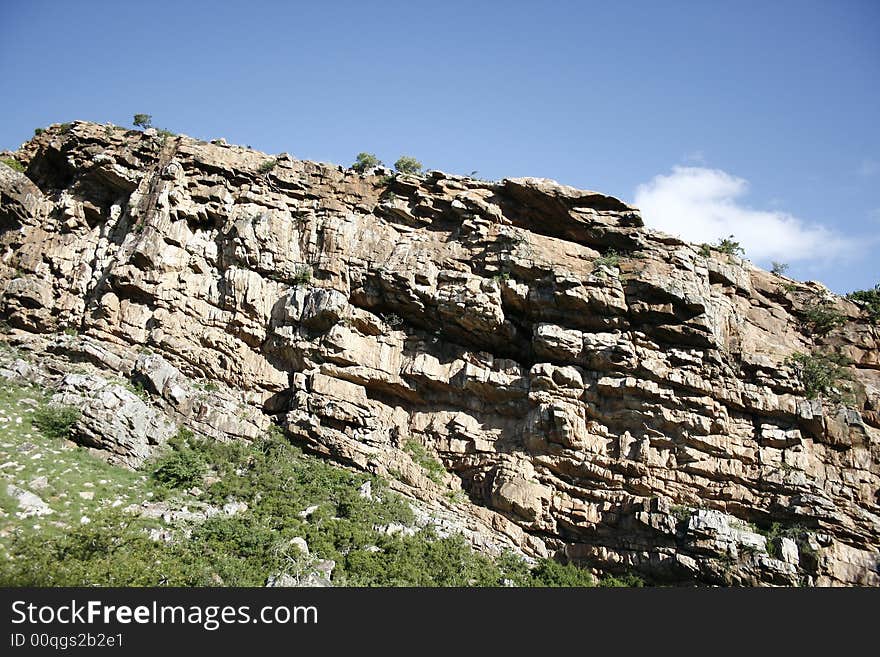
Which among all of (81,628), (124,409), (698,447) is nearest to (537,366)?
(698,447)

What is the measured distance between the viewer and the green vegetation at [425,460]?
22.6 m

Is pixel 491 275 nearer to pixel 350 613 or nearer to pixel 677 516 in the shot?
pixel 677 516

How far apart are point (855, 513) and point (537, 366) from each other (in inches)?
444

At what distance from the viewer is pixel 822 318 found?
26219 millimetres

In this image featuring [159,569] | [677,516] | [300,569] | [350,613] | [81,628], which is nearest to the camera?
[81,628]

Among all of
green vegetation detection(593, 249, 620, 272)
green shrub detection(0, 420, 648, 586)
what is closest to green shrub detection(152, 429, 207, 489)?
green shrub detection(0, 420, 648, 586)

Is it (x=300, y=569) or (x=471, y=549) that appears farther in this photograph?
(x=471, y=549)

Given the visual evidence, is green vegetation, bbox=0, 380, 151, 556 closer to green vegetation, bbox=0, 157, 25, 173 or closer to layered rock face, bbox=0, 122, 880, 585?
layered rock face, bbox=0, 122, 880, 585

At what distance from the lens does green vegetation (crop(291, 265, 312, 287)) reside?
2530cm

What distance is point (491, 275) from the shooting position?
25.2 m

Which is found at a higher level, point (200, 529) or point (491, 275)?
point (491, 275)

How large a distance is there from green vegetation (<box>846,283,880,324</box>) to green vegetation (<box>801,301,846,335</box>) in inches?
51.8

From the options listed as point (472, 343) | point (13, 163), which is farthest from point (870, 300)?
point (13, 163)

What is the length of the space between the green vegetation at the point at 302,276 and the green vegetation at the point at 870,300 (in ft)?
74.1
